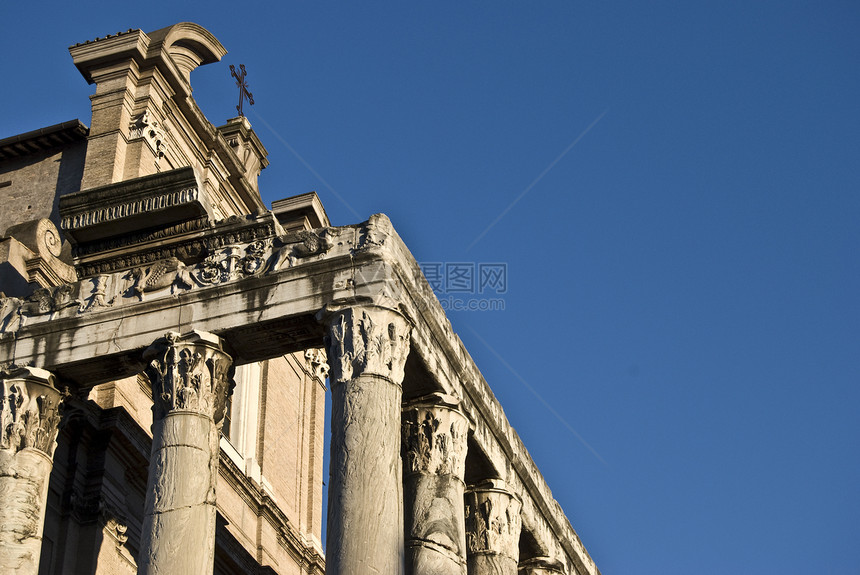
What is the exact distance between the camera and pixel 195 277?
1781cm

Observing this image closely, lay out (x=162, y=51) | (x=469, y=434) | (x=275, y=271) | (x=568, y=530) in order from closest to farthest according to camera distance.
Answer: (x=275, y=271)
(x=469, y=434)
(x=568, y=530)
(x=162, y=51)

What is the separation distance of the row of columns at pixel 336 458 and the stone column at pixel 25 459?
18 mm

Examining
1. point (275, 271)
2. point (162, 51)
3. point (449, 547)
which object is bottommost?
point (449, 547)

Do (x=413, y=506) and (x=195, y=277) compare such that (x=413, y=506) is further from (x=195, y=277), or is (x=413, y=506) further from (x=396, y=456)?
(x=195, y=277)

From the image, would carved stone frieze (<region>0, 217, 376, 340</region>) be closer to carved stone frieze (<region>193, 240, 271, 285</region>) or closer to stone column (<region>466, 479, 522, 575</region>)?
carved stone frieze (<region>193, 240, 271, 285</region>)

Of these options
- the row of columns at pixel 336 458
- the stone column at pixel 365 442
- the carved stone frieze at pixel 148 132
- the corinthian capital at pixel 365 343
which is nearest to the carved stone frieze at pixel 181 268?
the corinthian capital at pixel 365 343

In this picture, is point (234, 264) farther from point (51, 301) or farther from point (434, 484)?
point (434, 484)

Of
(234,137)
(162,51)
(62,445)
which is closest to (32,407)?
(62,445)

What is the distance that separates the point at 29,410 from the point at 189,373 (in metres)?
2.45

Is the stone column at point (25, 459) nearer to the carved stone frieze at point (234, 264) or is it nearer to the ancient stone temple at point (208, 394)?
the ancient stone temple at point (208, 394)

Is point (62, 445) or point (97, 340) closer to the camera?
point (97, 340)

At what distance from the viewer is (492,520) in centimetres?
2011

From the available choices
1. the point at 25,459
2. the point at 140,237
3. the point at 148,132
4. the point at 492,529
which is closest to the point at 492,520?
the point at 492,529

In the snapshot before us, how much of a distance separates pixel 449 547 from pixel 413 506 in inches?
30.3
